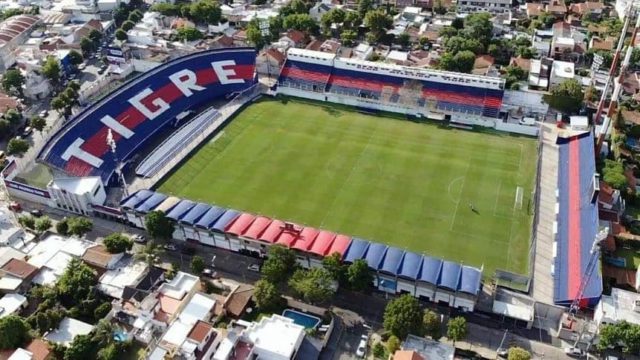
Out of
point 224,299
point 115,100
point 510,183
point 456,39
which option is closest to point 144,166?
point 115,100

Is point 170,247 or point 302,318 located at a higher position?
point 170,247

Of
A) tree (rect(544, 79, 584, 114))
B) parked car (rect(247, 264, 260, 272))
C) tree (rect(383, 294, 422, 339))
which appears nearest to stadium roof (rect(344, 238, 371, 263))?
tree (rect(383, 294, 422, 339))

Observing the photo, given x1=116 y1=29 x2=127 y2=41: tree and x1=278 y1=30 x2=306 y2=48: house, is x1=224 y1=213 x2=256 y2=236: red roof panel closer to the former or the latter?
x1=278 y1=30 x2=306 y2=48: house

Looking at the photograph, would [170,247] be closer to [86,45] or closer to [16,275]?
[16,275]

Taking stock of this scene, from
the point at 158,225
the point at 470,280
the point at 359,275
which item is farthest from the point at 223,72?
the point at 470,280

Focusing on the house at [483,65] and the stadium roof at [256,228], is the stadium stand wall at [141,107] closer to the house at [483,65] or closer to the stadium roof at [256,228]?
the stadium roof at [256,228]

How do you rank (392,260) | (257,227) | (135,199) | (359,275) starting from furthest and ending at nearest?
(135,199), (257,227), (392,260), (359,275)
